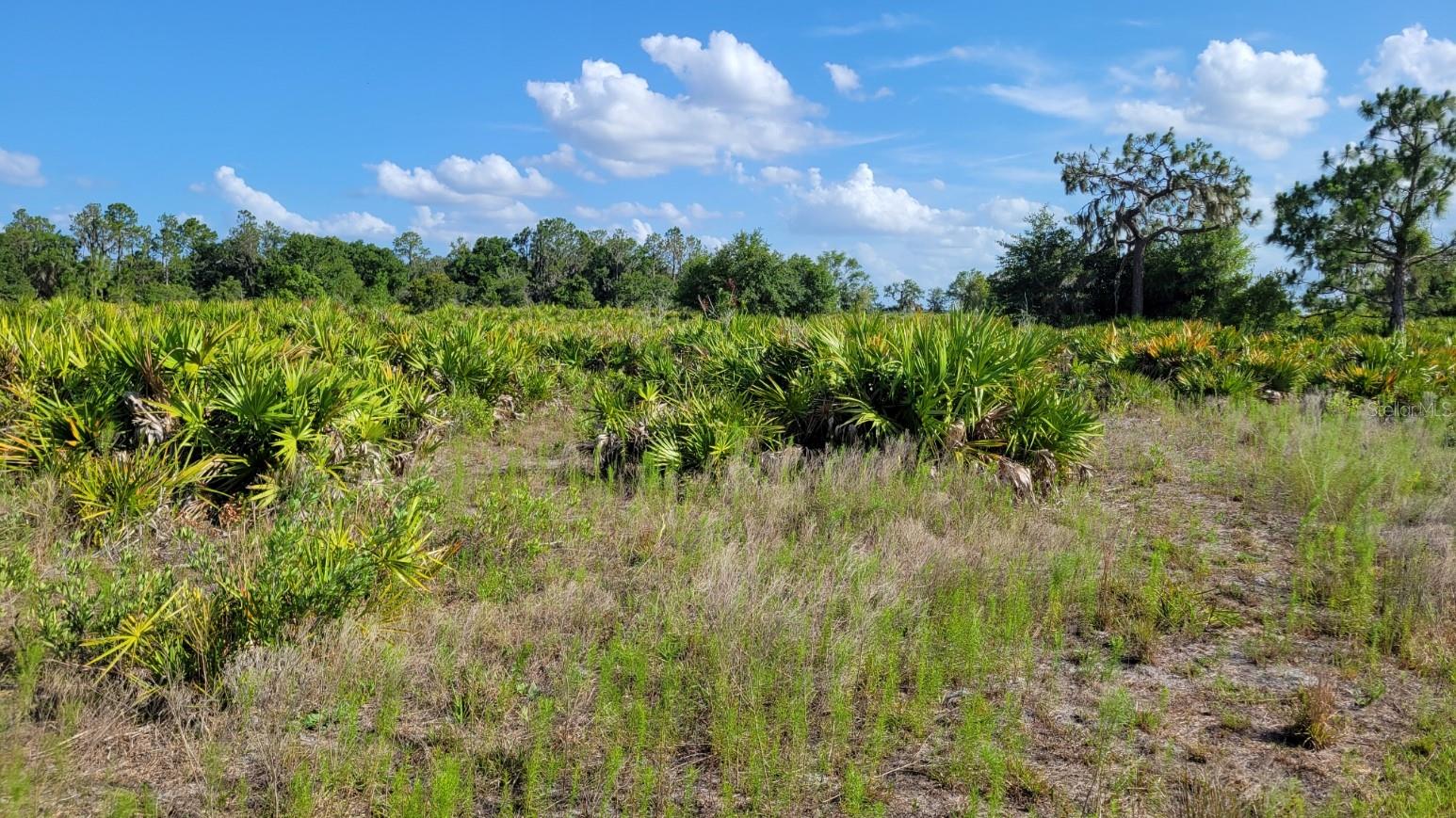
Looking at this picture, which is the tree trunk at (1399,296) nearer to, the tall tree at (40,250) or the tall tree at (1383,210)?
the tall tree at (1383,210)

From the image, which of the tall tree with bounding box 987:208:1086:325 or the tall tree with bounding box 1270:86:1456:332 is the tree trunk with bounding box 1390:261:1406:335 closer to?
the tall tree with bounding box 1270:86:1456:332

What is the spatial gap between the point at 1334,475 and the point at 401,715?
25.2 ft

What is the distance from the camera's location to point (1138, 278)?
4066cm

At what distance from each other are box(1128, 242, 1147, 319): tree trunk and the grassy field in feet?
106

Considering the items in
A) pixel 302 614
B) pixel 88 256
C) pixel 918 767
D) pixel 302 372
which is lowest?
pixel 918 767

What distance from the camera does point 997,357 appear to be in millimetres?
8656

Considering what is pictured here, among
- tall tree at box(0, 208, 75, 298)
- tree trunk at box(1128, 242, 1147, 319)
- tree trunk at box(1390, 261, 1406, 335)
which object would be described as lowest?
tree trunk at box(1390, 261, 1406, 335)

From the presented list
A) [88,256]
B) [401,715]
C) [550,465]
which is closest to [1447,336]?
[550,465]

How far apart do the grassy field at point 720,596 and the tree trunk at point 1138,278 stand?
1267 inches

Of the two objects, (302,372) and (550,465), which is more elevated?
(302,372)

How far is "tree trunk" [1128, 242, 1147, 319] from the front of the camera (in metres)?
40.2

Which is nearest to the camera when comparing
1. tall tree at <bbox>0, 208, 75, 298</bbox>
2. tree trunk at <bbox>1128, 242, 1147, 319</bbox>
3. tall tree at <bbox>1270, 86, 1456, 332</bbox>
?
tall tree at <bbox>1270, 86, 1456, 332</bbox>

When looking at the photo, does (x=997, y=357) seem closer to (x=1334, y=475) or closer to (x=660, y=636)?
(x=1334, y=475)

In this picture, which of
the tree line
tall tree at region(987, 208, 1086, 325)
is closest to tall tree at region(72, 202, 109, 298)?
the tree line
